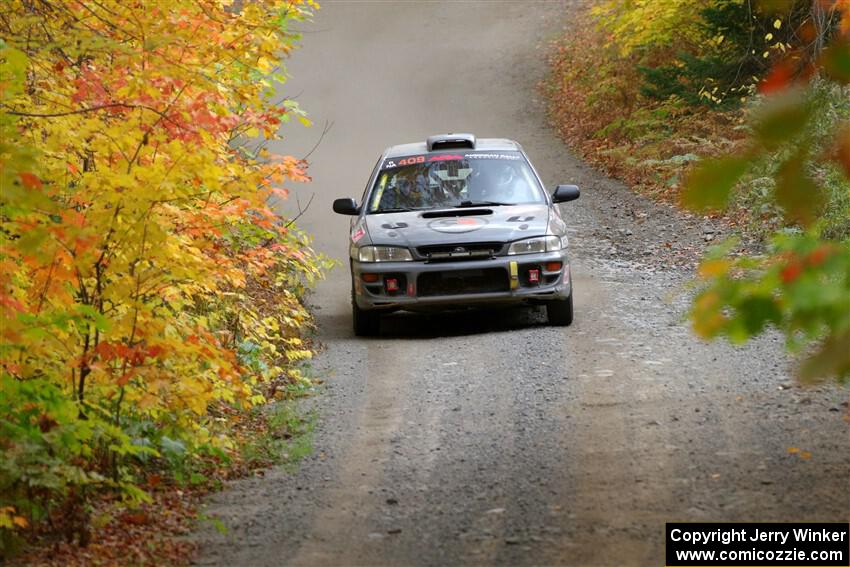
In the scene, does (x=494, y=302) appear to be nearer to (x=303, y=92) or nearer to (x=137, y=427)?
(x=137, y=427)

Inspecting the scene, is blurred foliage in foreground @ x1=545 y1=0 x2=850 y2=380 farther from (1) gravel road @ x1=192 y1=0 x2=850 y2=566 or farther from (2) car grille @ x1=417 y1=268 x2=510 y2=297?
(2) car grille @ x1=417 y1=268 x2=510 y2=297

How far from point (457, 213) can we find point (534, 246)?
93 centimetres

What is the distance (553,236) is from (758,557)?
6093 millimetres

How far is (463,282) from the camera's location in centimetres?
1119

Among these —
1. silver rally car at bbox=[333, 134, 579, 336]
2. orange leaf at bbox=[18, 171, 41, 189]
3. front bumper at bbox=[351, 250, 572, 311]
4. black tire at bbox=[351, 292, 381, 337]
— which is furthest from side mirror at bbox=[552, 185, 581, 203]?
orange leaf at bbox=[18, 171, 41, 189]

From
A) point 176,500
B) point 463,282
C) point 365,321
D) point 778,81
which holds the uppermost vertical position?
point 778,81

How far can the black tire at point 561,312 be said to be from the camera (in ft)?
37.4

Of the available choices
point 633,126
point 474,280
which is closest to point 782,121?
point 474,280

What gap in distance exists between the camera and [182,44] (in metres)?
8.15

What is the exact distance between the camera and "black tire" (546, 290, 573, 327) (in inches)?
449

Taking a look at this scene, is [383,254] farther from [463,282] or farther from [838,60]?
[838,60]

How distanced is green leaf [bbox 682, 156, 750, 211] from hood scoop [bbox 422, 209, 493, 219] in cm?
853

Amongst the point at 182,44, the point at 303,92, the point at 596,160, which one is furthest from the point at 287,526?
the point at 303,92

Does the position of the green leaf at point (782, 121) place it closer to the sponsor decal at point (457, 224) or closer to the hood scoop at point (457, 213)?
the sponsor decal at point (457, 224)
